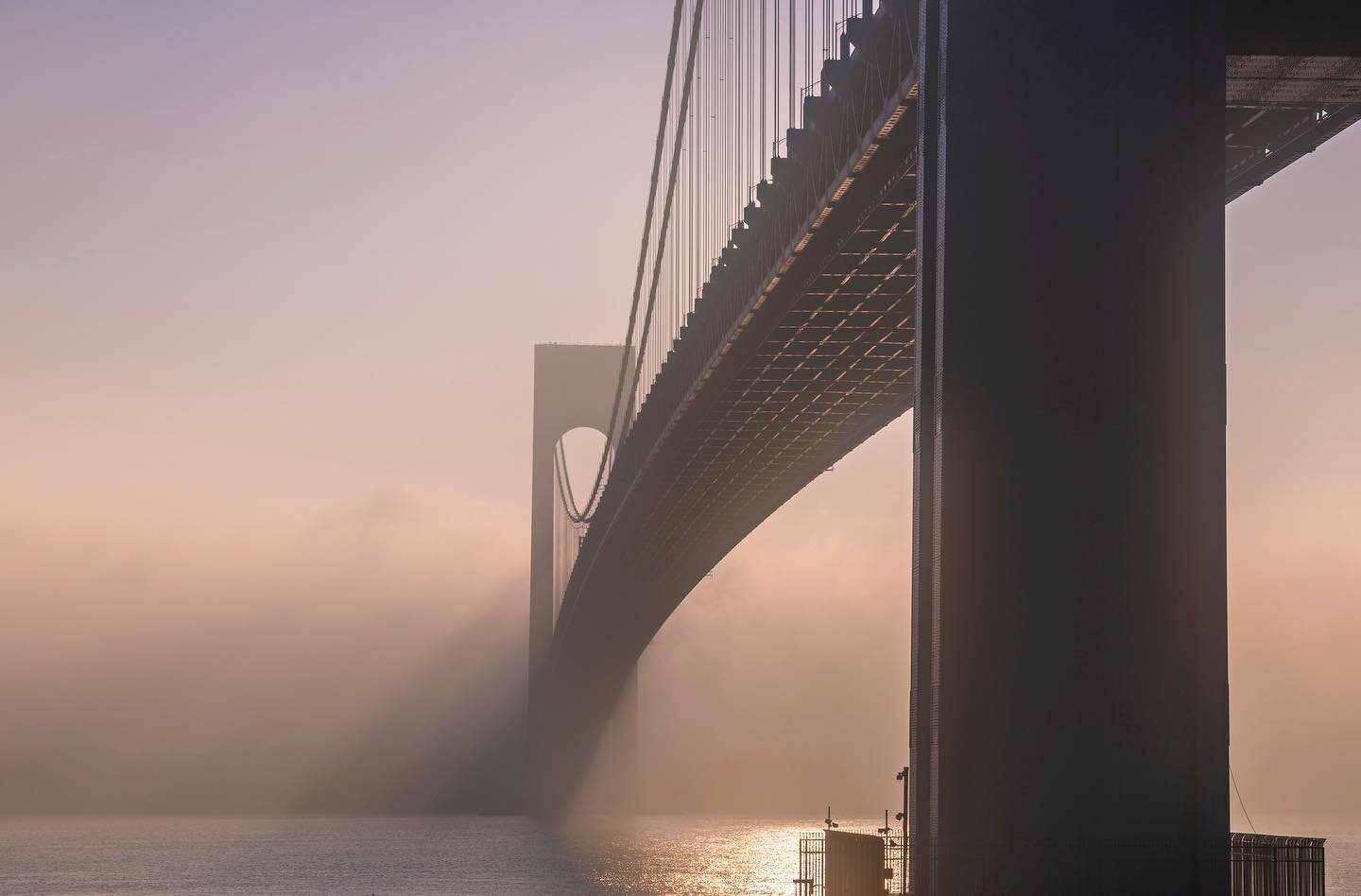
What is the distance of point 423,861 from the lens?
76875mm

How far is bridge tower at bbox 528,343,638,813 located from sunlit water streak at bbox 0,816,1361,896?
11.0ft

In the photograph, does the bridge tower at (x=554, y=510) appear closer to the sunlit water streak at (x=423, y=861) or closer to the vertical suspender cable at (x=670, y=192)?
the sunlit water streak at (x=423, y=861)

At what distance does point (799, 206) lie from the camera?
2445cm

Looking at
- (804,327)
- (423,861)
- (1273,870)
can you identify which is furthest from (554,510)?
(1273,870)

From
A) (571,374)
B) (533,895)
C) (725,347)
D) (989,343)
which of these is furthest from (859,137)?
(571,374)

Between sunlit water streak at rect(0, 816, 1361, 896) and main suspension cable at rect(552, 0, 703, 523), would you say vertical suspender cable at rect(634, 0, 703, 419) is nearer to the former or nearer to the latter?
main suspension cable at rect(552, 0, 703, 523)

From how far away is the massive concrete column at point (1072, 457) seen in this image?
15297mm

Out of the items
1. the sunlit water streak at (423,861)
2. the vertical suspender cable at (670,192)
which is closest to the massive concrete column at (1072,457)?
the vertical suspender cable at (670,192)

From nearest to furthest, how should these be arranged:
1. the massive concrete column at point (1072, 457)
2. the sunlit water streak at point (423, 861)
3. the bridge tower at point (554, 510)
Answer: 1. the massive concrete column at point (1072, 457)
2. the sunlit water streak at point (423, 861)
3. the bridge tower at point (554, 510)

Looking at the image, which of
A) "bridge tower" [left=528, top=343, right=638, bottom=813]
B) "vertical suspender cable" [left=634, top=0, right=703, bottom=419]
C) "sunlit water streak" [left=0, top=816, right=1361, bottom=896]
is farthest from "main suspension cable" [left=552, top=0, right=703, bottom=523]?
"bridge tower" [left=528, top=343, right=638, bottom=813]

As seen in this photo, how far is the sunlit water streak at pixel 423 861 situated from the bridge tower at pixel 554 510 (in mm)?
3360

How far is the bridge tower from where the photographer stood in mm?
85312

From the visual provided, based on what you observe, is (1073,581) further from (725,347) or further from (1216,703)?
(725,347)

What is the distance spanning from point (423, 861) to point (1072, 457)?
6479cm
